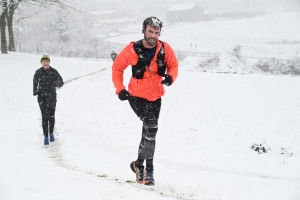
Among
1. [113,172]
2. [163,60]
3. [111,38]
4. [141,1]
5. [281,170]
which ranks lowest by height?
[281,170]

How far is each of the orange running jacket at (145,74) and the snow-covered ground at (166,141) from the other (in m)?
1.47

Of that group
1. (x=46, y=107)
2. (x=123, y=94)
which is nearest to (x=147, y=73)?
(x=123, y=94)

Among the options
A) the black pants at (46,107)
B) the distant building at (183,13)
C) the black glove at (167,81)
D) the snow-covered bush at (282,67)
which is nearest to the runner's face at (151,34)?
the black glove at (167,81)

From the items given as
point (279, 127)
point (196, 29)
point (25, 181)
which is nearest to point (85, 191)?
point (25, 181)

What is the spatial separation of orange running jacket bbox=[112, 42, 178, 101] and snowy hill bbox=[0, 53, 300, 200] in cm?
147

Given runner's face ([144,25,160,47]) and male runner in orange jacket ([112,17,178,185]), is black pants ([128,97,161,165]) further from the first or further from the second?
runner's face ([144,25,160,47])

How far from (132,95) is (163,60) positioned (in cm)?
76

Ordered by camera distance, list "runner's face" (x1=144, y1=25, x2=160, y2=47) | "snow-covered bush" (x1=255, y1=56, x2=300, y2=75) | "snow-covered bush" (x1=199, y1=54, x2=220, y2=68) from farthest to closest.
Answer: "snow-covered bush" (x1=199, y1=54, x2=220, y2=68) → "snow-covered bush" (x1=255, y1=56, x2=300, y2=75) → "runner's face" (x1=144, y1=25, x2=160, y2=47)

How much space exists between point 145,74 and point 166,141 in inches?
249

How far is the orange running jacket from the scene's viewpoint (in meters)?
4.30

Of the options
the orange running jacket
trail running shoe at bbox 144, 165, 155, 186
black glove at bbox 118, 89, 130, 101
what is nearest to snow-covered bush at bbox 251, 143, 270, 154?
trail running shoe at bbox 144, 165, 155, 186

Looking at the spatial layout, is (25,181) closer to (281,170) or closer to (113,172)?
(113,172)

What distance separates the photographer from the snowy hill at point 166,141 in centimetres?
430

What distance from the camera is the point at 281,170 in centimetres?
820
